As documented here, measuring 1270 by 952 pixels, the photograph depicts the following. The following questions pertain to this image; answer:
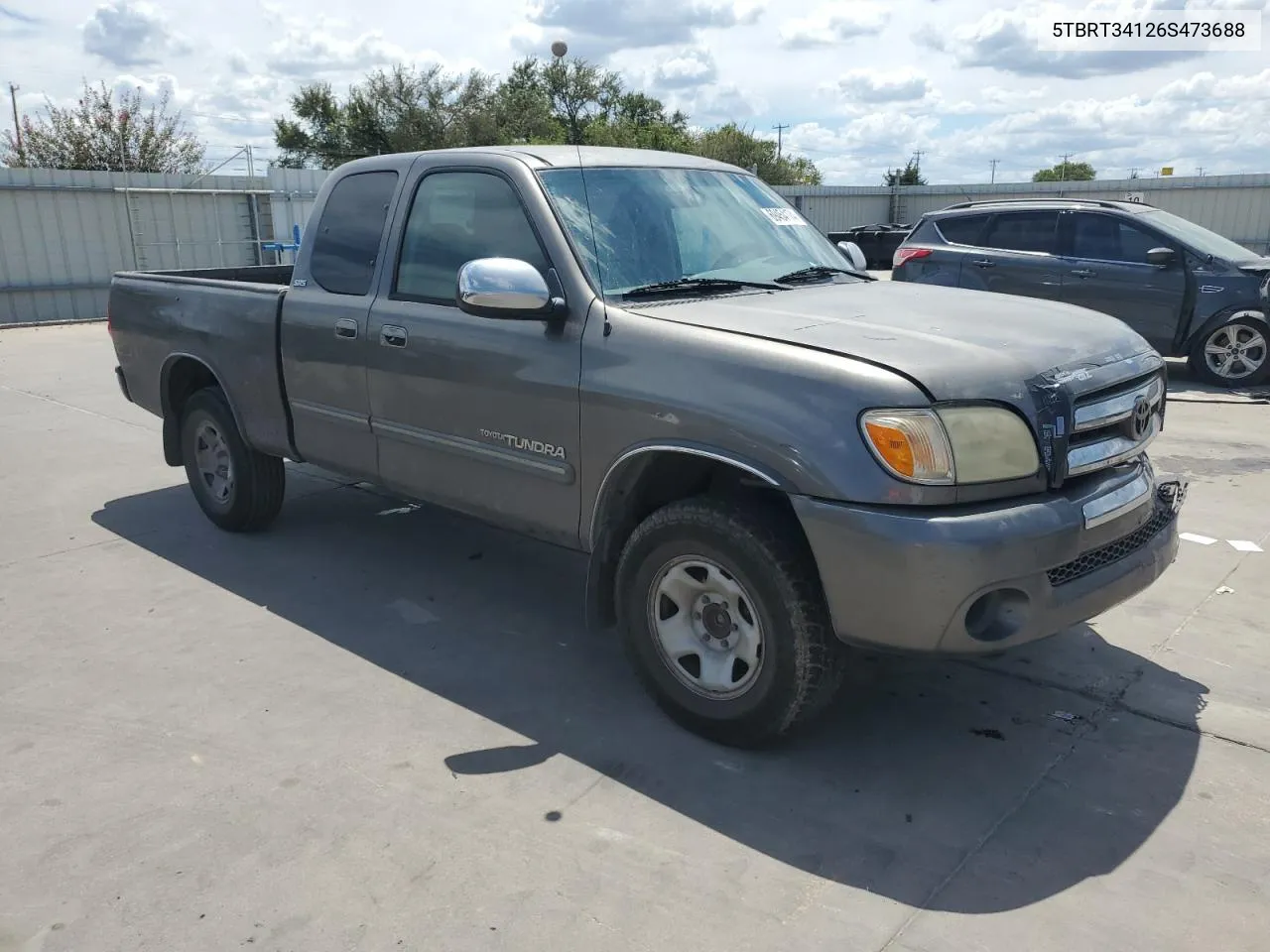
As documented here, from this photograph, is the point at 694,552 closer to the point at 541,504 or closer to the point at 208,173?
the point at 541,504

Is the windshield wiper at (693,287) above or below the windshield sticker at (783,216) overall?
below

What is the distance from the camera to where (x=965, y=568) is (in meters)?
2.84

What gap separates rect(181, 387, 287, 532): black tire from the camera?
5574 millimetres

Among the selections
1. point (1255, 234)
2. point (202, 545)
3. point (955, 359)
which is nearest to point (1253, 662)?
point (955, 359)

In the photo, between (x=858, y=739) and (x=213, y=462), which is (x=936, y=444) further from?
(x=213, y=462)

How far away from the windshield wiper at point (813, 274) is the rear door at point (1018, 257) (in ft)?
20.6

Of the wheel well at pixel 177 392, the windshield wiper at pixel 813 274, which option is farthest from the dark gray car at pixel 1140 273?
the wheel well at pixel 177 392

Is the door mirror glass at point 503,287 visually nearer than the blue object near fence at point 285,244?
Yes

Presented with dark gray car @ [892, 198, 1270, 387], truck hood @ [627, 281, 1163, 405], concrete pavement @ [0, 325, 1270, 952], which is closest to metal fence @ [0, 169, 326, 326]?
dark gray car @ [892, 198, 1270, 387]

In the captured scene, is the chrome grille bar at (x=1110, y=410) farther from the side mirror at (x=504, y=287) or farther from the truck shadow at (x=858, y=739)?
the side mirror at (x=504, y=287)

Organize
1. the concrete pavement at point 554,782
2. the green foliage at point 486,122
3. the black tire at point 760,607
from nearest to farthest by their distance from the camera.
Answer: the concrete pavement at point 554,782 → the black tire at point 760,607 → the green foliage at point 486,122

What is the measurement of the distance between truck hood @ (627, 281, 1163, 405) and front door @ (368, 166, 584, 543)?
48cm

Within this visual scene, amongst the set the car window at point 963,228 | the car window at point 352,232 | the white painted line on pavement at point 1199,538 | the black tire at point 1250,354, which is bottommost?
the white painted line on pavement at point 1199,538

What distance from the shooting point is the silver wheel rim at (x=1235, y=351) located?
9703mm
